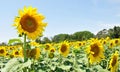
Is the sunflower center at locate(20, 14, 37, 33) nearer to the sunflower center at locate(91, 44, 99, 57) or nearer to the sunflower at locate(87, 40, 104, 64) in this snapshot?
the sunflower at locate(87, 40, 104, 64)

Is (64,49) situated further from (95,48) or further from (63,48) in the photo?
(95,48)

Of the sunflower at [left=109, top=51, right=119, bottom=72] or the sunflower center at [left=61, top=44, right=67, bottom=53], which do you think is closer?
the sunflower at [left=109, top=51, right=119, bottom=72]

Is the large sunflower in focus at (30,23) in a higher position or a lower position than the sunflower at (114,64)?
higher

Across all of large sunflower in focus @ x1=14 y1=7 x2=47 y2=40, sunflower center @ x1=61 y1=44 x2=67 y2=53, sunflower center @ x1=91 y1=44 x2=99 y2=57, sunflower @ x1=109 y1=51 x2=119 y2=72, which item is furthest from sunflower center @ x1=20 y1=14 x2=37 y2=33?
sunflower center @ x1=61 y1=44 x2=67 y2=53

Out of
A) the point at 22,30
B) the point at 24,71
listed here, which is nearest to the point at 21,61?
the point at 24,71

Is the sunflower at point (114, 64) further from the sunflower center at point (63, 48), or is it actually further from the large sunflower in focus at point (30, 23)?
the sunflower center at point (63, 48)

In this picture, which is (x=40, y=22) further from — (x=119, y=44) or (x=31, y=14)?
(x=119, y=44)

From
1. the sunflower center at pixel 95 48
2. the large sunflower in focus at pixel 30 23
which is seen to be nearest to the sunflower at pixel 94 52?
the sunflower center at pixel 95 48

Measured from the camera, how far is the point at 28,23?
154 inches

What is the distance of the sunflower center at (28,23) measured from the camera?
3.80m

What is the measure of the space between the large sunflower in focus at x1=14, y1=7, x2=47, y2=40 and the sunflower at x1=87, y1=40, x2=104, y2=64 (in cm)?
171

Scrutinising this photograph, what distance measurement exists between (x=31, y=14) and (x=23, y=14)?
109mm

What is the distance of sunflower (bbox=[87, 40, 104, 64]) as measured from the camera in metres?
5.53

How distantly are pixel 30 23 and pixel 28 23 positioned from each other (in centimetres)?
5
